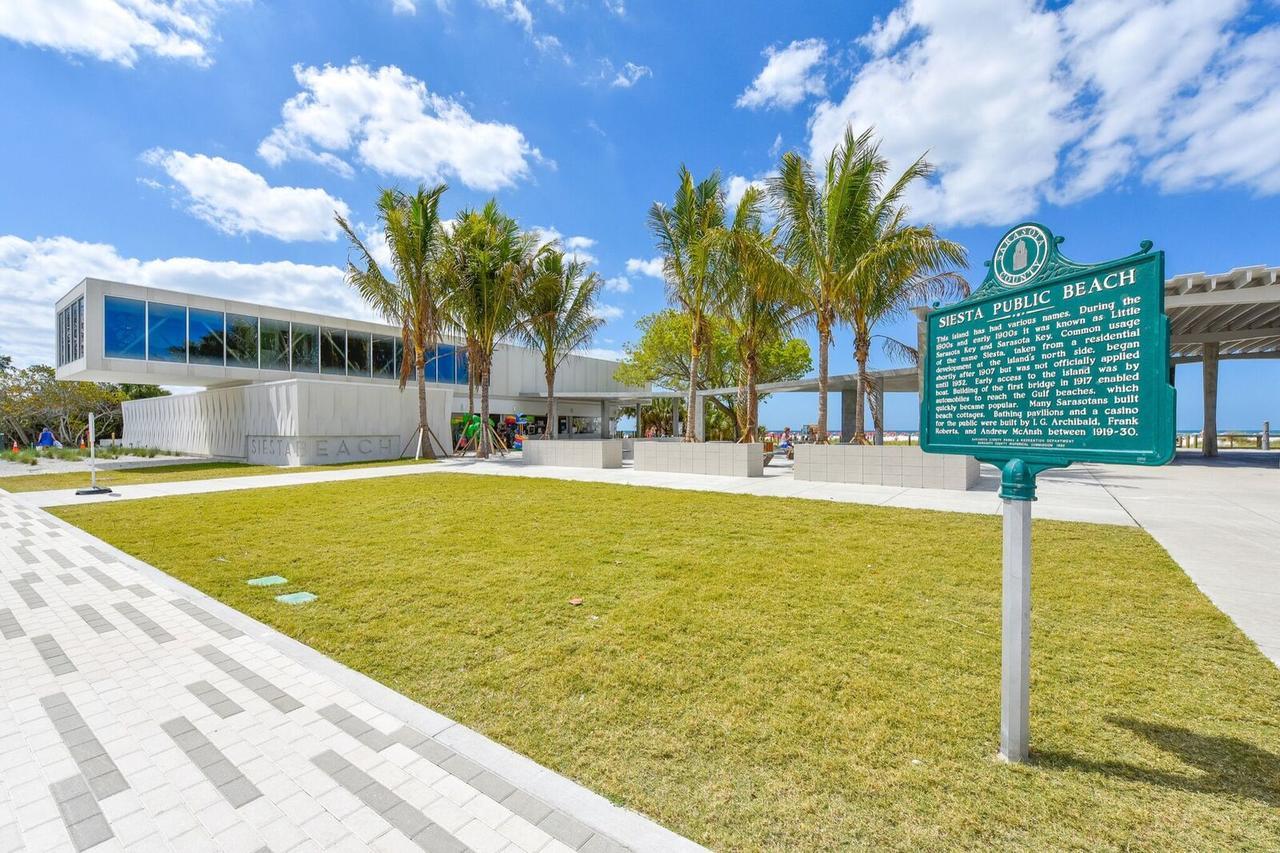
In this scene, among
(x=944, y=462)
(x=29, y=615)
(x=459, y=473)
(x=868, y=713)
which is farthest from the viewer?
(x=459, y=473)

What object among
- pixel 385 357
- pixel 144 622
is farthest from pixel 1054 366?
pixel 385 357

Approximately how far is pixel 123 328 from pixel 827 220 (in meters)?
28.3

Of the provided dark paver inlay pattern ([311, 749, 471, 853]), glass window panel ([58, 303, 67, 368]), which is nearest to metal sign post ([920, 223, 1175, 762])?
dark paver inlay pattern ([311, 749, 471, 853])

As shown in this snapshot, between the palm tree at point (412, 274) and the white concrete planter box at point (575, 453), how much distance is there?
5.97 metres

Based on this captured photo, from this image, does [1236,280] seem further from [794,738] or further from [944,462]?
[794,738]

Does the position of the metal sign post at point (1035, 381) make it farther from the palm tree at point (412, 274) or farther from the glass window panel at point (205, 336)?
the glass window panel at point (205, 336)

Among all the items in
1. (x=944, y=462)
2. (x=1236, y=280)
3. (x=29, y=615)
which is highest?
(x=1236, y=280)

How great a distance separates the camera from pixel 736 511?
9625mm

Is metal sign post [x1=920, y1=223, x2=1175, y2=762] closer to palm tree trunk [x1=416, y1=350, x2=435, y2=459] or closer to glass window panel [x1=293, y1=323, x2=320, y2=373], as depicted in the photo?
palm tree trunk [x1=416, y1=350, x2=435, y2=459]

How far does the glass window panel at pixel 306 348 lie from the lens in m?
28.1

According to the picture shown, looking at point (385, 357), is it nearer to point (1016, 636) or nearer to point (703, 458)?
point (703, 458)

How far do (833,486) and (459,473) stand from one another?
1145 cm

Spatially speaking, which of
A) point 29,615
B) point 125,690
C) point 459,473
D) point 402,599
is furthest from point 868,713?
point 459,473

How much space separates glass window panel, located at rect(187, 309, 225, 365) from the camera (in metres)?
24.7
